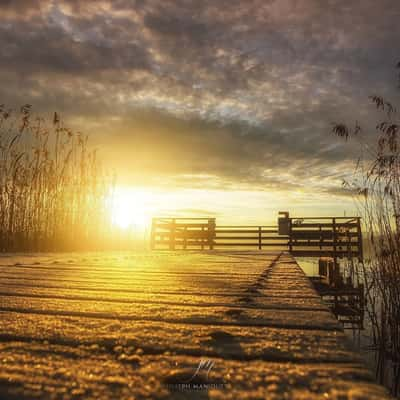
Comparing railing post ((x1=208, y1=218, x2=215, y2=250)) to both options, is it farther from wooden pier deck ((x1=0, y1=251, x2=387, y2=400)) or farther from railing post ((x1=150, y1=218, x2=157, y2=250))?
wooden pier deck ((x1=0, y1=251, x2=387, y2=400))

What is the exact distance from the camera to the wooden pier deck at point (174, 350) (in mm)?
609

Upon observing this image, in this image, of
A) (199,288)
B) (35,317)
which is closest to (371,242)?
(199,288)

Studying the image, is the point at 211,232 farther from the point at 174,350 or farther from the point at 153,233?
the point at 174,350

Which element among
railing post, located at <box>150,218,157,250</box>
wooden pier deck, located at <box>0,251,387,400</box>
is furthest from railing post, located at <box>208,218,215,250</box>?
wooden pier deck, located at <box>0,251,387,400</box>

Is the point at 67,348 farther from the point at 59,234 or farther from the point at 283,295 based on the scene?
the point at 59,234

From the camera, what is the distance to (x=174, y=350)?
2.75ft

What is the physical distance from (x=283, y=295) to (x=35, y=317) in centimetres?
102

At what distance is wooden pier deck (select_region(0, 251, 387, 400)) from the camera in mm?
609

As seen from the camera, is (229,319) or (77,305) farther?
(77,305)

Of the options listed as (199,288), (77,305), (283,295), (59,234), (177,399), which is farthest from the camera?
(59,234)

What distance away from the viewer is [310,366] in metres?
0.72

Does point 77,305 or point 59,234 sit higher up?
point 59,234

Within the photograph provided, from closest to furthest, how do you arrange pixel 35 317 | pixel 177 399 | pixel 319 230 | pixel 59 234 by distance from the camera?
pixel 177 399, pixel 35 317, pixel 59 234, pixel 319 230

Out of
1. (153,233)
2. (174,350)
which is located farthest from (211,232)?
(174,350)
